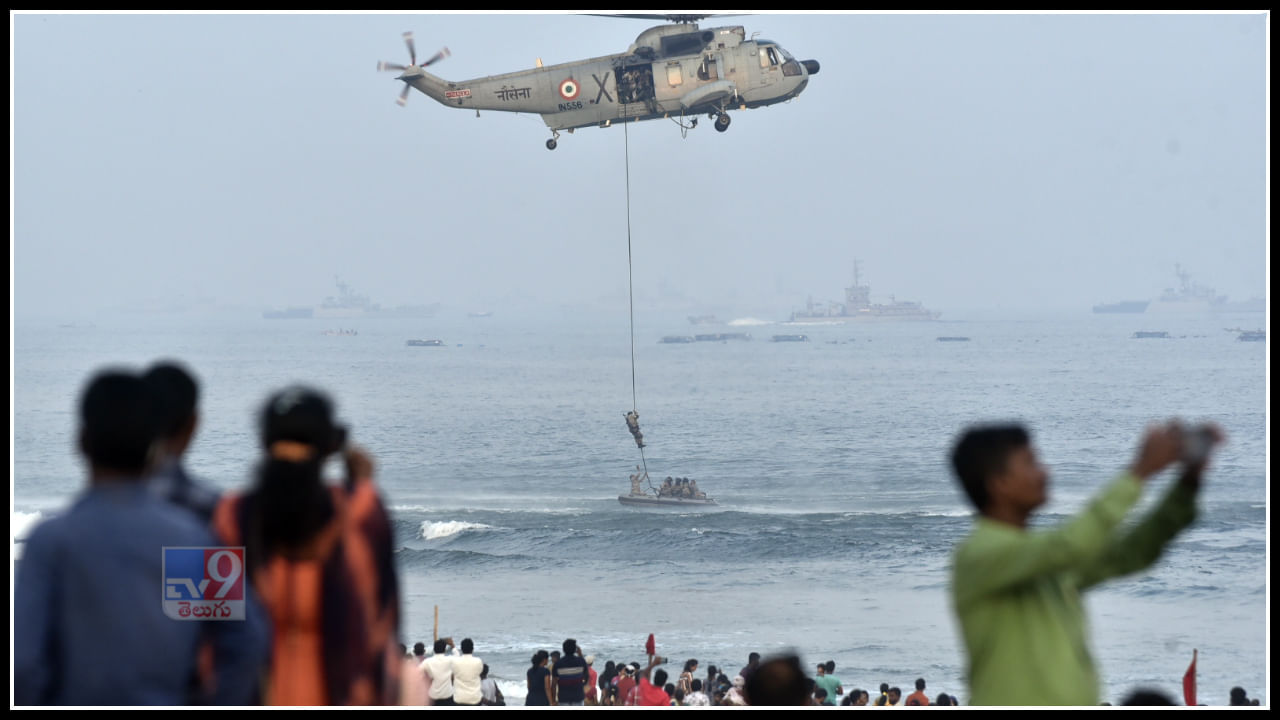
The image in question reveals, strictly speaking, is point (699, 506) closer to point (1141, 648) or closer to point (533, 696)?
point (1141, 648)

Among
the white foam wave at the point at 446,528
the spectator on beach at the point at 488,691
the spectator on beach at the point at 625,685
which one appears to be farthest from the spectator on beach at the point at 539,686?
the white foam wave at the point at 446,528

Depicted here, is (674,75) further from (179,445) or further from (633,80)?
(179,445)

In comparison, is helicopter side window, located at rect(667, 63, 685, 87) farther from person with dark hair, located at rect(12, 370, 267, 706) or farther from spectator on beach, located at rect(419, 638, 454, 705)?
person with dark hair, located at rect(12, 370, 267, 706)

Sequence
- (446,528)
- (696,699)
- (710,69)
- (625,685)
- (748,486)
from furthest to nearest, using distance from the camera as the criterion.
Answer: (748,486) → (446,528) → (710,69) → (625,685) → (696,699)

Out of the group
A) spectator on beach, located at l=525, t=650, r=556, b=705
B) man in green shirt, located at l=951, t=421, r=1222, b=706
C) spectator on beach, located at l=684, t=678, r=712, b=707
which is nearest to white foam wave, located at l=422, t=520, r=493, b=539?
spectator on beach, located at l=684, t=678, r=712, b=707

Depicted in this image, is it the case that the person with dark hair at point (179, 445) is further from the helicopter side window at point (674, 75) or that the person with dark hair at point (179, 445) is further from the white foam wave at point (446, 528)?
the white foam wave at point (446, 528)

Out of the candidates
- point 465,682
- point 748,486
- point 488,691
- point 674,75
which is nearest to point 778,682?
point 465,682
